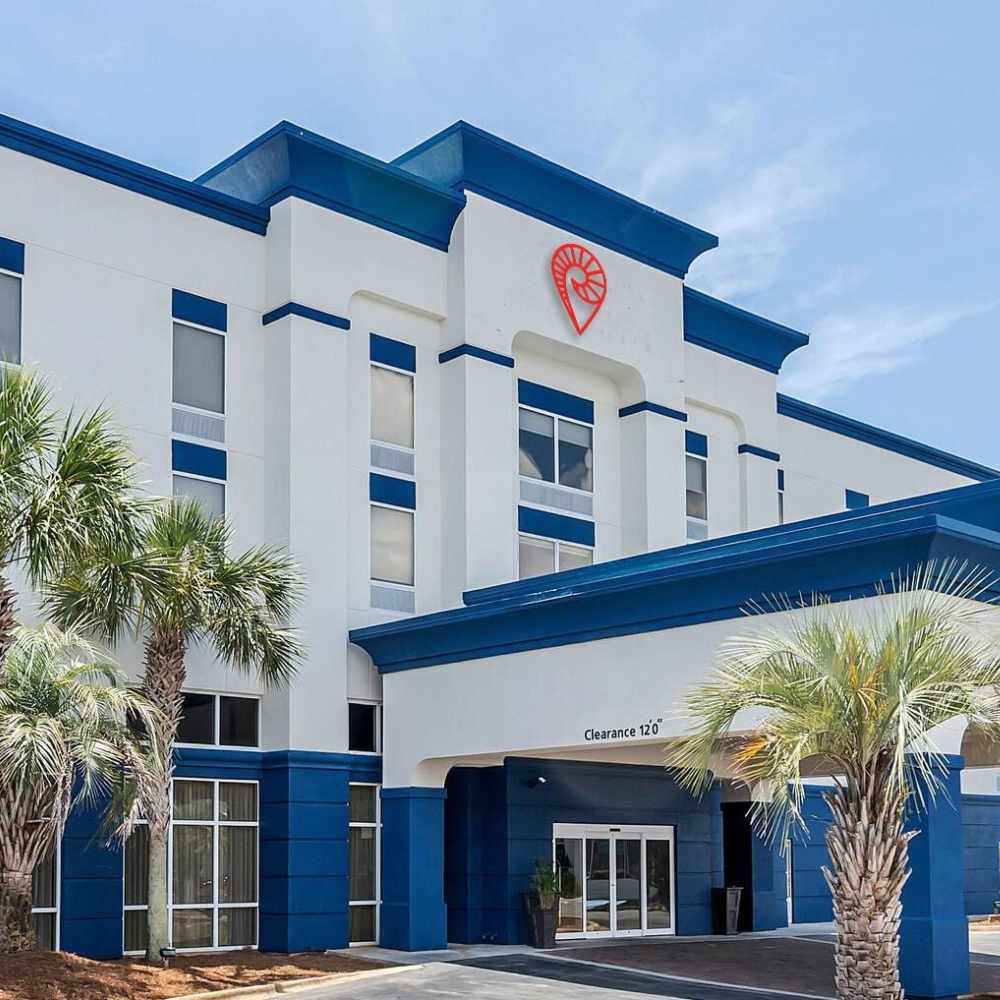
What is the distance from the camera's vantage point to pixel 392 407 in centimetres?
2848

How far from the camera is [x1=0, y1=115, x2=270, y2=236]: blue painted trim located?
945 inches

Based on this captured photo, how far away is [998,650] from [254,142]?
52.5 feet

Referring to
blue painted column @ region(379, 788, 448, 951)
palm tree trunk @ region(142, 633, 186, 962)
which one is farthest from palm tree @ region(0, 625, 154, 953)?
blue painted column @ region(379, 788, 448, 951)

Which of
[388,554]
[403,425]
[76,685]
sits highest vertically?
[403,425]

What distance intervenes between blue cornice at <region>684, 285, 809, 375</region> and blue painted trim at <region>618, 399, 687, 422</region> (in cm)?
236

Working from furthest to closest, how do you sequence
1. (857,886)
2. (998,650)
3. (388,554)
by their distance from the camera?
(388,554)
(998,650)
(857,886)

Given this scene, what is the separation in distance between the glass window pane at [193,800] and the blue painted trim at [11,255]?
28.7ft

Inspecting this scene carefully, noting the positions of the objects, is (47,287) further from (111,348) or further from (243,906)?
(243,906)

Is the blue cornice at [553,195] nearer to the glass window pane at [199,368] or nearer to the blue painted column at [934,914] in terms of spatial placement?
the glass window pane at [199,368]

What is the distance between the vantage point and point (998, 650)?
1903 centimetres

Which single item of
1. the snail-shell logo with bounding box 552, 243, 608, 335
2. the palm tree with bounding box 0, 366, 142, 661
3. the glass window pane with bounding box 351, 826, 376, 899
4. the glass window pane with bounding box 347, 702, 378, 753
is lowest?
the glass window pane with bounding box 351, 826, 376, 899

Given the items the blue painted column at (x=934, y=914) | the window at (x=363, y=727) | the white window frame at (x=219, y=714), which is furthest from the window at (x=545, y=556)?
the blue painted column at (x=934, y=914)

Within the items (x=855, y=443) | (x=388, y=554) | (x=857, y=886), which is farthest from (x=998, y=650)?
(x=855, y=443)

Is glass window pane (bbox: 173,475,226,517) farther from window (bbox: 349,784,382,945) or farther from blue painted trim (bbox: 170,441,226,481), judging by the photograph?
window (bbox: 349,784,382,945)
